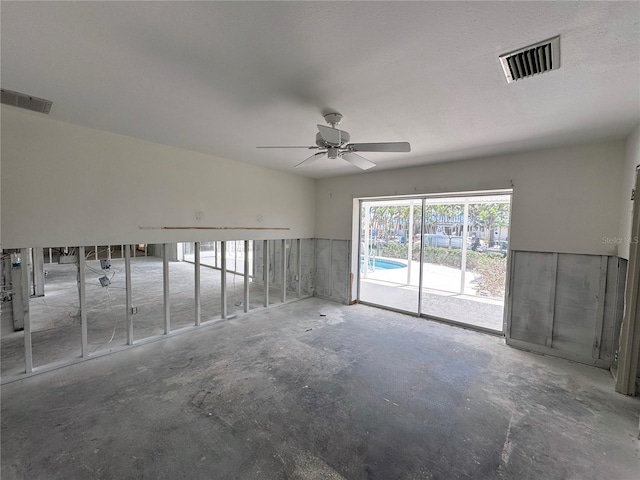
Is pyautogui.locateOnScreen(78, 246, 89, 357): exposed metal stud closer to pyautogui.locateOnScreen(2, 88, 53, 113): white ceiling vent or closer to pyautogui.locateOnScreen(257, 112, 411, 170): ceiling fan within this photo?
pyautogui.locateOnScreen(2, 88, 53, 113): white ceiling vent

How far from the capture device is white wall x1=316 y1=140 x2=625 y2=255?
3311 mm

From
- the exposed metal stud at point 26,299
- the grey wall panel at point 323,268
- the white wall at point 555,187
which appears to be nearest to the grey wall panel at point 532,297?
the white wall at point 555,187

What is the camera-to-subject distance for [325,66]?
74.0 inches

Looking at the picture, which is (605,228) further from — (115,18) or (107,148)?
(107,148)

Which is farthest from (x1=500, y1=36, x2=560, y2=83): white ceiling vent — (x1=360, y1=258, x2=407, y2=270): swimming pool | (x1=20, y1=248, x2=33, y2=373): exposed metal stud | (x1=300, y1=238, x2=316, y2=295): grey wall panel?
(x1=360, y1=258, x2=407, y2=270): swimming pool

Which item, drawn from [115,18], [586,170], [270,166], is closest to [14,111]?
[115,18]

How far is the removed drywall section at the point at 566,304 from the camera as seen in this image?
131 inches

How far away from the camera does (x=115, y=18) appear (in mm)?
1478

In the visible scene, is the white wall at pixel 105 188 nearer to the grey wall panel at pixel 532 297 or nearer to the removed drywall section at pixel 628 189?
the grey wall panel at pixel 532 297

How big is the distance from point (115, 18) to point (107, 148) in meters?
2.39

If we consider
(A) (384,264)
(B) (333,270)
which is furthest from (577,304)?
(A) (384,264)

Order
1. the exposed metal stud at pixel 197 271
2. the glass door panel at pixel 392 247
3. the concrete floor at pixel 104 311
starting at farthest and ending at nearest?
the glass door panel at pixel 392 247 < the exposed metal stud at pixel 197 271 < the concrete floor at pixel 104 311

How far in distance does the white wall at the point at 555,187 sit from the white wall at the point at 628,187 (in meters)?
0.10

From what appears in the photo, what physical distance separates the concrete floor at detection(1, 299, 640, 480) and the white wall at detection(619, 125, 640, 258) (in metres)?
1.61
